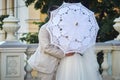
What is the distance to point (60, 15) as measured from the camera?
279 inches

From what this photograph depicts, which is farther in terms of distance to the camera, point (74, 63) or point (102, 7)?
point (102, 7)

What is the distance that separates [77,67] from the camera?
7.09 m

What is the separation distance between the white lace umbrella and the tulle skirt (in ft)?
0.44

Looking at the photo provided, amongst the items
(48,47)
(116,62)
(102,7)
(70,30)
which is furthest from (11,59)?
(102,7)

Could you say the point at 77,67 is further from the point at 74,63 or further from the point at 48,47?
the point at 48,47

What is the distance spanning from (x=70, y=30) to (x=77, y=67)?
51 cm

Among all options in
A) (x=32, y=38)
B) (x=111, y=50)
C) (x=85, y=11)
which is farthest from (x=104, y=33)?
(x=85, y=11)

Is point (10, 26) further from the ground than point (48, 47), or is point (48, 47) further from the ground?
point (48, 47)

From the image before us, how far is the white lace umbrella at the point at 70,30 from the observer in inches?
276

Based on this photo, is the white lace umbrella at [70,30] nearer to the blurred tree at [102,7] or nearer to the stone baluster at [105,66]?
the stone baluster at [105,66]

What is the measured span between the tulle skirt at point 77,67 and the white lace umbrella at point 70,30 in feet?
0.44

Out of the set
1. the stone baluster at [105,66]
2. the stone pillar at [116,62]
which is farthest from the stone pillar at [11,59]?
the stone pillar at [116,62]

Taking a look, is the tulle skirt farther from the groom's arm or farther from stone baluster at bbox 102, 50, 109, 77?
stone baluster at bbox 102, 50, 109, 77

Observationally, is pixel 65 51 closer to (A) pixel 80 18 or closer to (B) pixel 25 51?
(A) pixel 80 18
